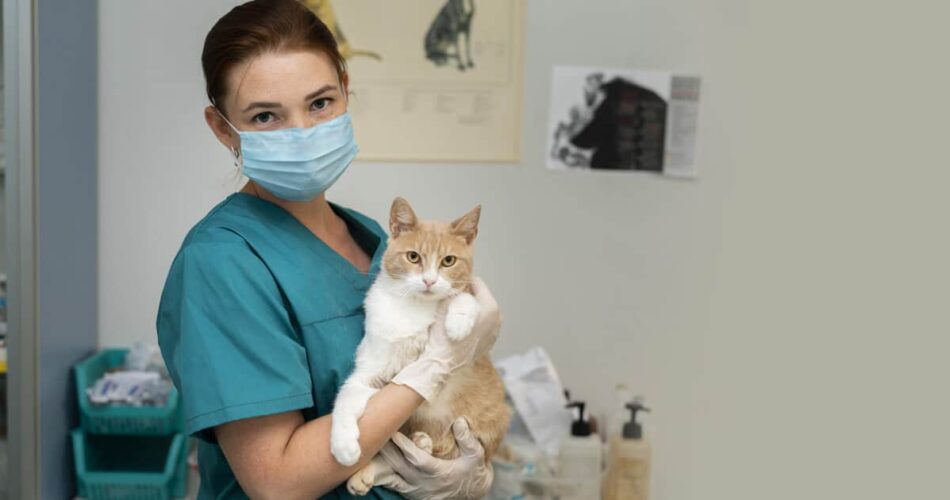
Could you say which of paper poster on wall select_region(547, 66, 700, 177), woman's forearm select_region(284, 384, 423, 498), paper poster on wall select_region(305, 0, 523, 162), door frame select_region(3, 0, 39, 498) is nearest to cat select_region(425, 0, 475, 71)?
paper poster on wall select_region(305, 0, 523, 162)

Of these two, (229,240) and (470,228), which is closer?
(229,240)

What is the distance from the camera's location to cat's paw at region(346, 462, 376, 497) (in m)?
1.35

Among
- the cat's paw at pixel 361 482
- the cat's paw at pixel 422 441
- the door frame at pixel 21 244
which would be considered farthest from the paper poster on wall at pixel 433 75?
the cat's paw at pixel 361 482

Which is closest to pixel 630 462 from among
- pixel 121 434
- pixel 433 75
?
pixel 433 75

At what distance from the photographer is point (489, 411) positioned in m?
1.57

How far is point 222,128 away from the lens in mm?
1444

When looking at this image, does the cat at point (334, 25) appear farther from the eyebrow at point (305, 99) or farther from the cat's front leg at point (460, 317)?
the cat's front leg at point (460, 317)

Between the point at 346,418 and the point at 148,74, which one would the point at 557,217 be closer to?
the point at 148,74

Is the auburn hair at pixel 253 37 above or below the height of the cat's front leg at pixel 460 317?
above

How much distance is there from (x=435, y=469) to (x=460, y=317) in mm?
268

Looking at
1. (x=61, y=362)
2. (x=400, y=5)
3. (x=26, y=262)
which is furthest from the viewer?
(x=400, y=5)

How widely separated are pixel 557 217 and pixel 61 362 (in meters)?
1.49

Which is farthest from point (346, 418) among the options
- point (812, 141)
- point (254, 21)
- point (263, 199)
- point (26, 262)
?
point (812, 141)

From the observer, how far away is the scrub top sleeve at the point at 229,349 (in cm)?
124
